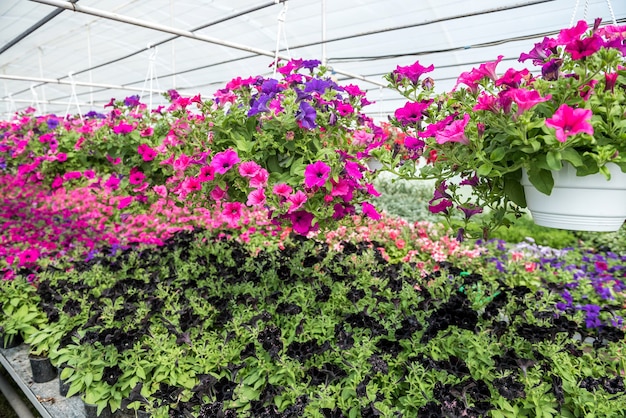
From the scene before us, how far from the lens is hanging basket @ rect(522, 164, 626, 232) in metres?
0.91

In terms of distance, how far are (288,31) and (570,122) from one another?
596 centimetres

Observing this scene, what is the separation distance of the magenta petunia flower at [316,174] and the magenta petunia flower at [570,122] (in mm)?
587

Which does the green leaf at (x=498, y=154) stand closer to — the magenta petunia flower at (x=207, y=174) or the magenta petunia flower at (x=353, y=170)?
the magenta petunia flower at (x=353, y=170)

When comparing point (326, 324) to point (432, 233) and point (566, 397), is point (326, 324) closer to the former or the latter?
point (566, 397)

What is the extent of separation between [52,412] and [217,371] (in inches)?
28.6

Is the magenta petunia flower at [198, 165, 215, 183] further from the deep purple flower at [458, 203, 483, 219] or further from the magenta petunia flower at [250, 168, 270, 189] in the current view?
the deep purple flower at [458, 203, 483, 219]

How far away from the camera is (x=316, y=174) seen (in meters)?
1.22

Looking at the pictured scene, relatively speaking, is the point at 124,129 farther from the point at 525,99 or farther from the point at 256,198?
the point at 525,99

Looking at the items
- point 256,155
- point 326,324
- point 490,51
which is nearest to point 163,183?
point 256,155

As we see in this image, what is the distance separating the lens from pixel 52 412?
1689mm

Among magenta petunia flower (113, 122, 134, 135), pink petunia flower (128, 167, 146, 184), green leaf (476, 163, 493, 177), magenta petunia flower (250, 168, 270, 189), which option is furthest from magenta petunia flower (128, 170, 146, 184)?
green leaf (476, 163, 493, 177)

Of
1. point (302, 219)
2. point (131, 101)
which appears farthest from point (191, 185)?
point (131, 101)

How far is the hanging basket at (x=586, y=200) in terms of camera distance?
2.97 ft

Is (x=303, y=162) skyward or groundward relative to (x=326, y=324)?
skyward
